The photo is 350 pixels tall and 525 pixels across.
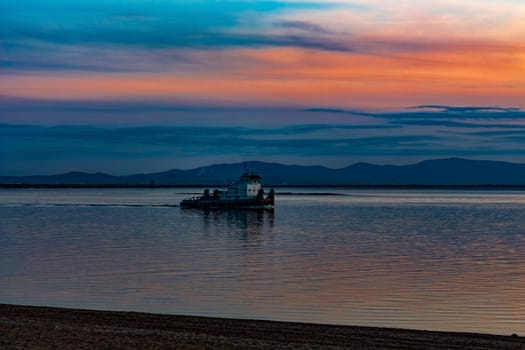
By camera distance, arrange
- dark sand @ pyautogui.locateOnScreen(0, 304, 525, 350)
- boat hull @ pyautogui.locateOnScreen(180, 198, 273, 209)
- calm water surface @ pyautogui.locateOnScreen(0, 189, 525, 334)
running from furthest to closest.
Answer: boat hull @ pyautogui.locateOnScreen(180, 198, 273, 209)
calm water surface @ pyautogui.locateOnScreen(0, 189, 525, 334)
dark sand @ pyautogui.locateOnScreen(0, 304, 525, 350)

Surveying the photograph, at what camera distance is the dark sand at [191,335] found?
15.7m

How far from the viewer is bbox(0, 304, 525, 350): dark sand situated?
1566 centimetres

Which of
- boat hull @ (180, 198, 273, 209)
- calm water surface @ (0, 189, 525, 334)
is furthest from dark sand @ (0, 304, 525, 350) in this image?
boat hull @ (180, 198, 273, 209)

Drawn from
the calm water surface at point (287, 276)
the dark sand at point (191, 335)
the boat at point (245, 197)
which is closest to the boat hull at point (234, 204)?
the boat at point (245, 197)

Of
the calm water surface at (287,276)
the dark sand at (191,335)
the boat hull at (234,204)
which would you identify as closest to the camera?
the dark sand at (191,335)

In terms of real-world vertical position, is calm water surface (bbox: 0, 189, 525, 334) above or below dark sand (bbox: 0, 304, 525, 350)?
below

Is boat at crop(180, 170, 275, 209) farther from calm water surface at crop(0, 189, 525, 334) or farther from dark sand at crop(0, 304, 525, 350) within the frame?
dark sand at crop(0, 304, 525, 350)

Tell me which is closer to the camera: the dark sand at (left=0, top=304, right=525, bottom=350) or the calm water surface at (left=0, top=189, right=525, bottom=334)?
the dark sand at (left=0, top=304, right=525, bottom=350)

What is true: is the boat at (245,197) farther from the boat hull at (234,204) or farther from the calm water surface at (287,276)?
the calm water surface at (287,276)

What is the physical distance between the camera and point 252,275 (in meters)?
33.1

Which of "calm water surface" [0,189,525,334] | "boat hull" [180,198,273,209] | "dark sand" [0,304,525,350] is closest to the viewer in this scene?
"dark sand" [0,304,525,350]

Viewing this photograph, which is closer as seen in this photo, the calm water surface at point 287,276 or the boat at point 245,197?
the calm water surface at point 287,276

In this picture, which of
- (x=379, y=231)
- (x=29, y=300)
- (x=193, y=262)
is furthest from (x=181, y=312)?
(x=379, y=231)

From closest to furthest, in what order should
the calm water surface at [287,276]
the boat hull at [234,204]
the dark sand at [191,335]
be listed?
1. the dark sand at [191,335]
2. the calm water surface at [287,276]
3. the boat hull at [234,204]
